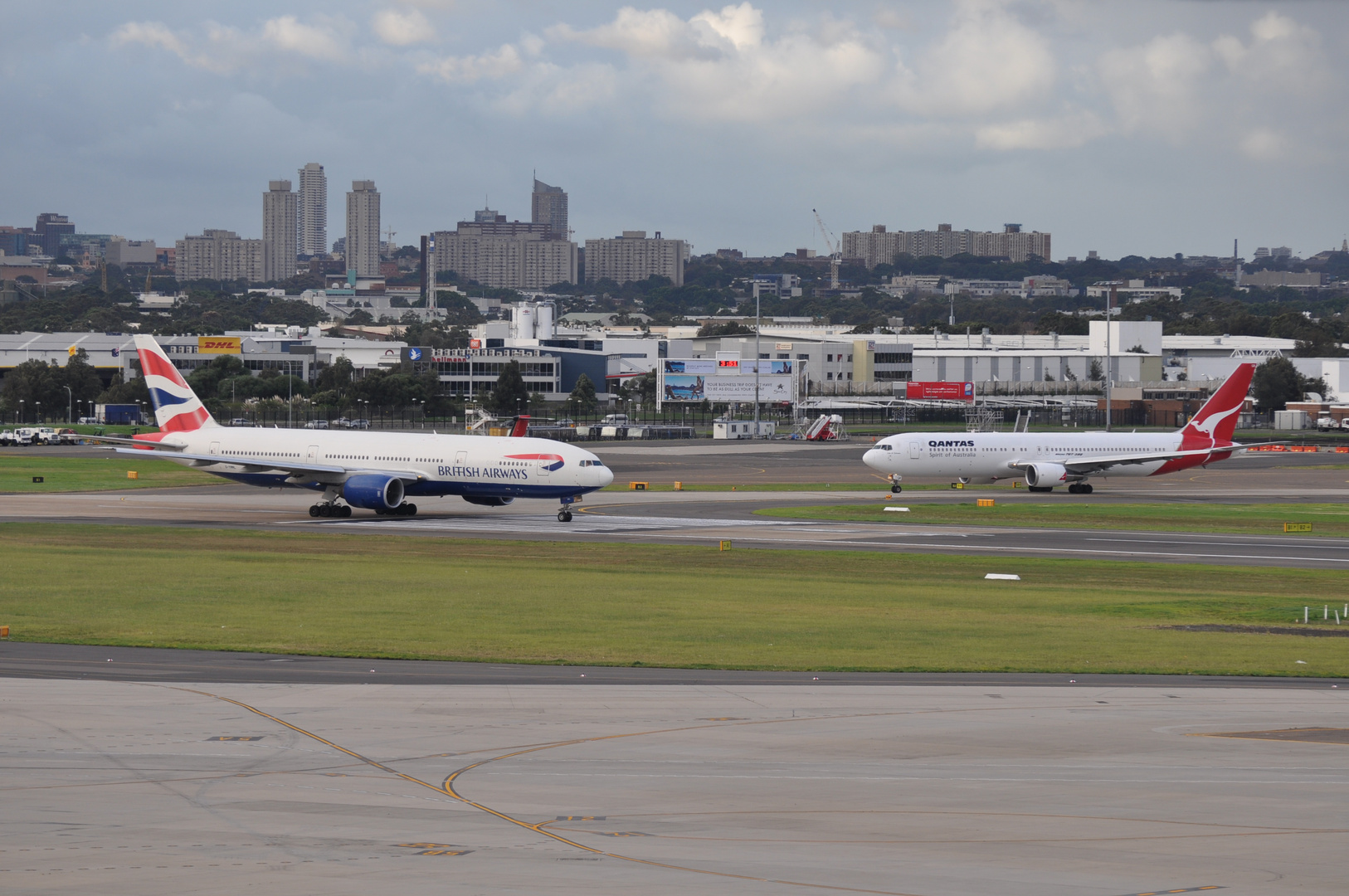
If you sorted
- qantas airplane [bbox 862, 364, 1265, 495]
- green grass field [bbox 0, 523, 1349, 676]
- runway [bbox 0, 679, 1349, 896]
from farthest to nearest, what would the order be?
qantas airplane [bbox 862, 364, 1265, 495]
green grass field [bbox 0, 523, 1349, 676]
runway [bbox 0, 679, 1349, 896]

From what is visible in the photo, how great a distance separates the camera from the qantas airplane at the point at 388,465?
219 ft

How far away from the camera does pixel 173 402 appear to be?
72.5m

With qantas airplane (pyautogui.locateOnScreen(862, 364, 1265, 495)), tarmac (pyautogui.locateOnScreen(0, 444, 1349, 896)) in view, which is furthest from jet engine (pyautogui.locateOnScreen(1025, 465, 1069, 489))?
tarmac (pyautogui.locateOnScreen(0, 444, 1349, 896))

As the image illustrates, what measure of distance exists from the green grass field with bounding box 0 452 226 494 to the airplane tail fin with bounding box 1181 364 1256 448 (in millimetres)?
62667

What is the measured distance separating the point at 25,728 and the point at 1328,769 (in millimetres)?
19382

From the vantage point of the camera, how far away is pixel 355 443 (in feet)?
227

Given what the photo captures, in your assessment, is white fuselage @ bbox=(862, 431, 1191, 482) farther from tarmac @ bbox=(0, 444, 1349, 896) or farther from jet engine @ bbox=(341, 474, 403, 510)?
tarmac @ bbox=(0, 444, 1349, 896)

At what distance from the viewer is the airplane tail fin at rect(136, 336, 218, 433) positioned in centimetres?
7219

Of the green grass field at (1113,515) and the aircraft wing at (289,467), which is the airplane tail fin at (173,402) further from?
the green grass field at (1113,515)

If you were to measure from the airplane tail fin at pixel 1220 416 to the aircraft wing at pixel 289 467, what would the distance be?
4997 centimetres

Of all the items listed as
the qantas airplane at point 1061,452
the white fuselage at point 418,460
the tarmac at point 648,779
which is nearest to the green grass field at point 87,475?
the white fuselage at point 418,460

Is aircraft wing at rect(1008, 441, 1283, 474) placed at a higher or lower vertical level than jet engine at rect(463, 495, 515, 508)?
higher

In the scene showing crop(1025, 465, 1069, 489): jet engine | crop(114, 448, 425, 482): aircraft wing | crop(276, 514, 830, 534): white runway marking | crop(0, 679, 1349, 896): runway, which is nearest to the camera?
crop(0, 679, 1349, 896): runway

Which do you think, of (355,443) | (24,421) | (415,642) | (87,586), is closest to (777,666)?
(415,642)
